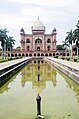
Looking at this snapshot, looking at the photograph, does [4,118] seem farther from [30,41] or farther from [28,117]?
[30,41]

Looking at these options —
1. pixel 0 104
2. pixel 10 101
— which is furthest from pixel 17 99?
pixel 0 104

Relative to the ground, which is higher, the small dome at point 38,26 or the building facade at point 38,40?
the small dome at point 38,26

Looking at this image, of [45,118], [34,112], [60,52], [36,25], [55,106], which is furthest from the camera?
[36,25]

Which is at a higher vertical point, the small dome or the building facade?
the small dome

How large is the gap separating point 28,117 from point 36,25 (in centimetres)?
7015

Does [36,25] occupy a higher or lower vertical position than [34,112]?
higher

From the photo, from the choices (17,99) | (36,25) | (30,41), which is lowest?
(17,99)

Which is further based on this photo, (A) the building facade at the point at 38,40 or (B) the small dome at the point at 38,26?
(B) the small dome at the point at 38,26

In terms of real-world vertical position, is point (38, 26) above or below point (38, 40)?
above

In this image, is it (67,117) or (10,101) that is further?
(10,101)

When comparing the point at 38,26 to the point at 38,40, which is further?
the point at 38,26

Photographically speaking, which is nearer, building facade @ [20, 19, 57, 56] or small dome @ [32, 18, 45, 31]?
building facade @ [20, 19, 57, 56]

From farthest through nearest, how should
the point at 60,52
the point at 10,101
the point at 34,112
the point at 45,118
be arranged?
1. the point at 60,52
2. the point at 10,101
3. the point at 34,112
4. the point at 45,118

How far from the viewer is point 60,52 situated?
69.6 meters
